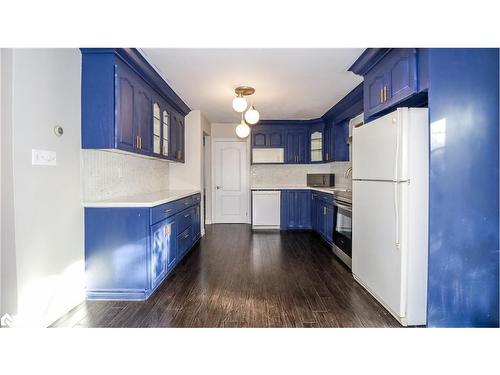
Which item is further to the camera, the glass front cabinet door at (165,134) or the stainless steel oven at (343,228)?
the glass front cabinet door at (165,134)

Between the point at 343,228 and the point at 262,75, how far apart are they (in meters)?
2.27

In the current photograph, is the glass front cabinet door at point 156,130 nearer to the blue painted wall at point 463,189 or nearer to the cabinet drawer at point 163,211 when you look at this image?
the cabinet drawer at point 163,211

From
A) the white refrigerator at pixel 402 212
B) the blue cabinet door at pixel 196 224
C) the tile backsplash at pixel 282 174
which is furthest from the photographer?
→ the tile backsplash at pixel 282 174

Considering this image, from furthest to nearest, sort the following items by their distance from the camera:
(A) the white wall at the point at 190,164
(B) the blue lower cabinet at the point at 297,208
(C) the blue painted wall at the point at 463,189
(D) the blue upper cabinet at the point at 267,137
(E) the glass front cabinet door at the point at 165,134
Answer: (D) the blue upper cabinet at the point at 267,137 → (B) the blue lower cabinet at the point at 297,208 → (A) the white wall at the point at 190,164 → (E) the glass front cabinet door at the point at 165,134 → (C) the blue painted wall at the point at 463,189

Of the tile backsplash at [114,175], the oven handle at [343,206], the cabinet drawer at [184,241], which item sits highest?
the tile backsplash at [114,175]

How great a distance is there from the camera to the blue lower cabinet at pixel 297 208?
5.85 metres

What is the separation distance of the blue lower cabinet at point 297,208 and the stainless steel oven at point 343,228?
1.70 metres

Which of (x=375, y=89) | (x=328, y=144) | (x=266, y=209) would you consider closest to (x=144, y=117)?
(x=375, y=89)

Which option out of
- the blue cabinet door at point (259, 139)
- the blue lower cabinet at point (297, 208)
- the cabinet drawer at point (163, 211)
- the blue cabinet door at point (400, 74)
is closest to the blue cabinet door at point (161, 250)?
the cabinet drawer at point (163, 211)

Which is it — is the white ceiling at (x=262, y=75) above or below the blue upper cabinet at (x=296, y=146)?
above

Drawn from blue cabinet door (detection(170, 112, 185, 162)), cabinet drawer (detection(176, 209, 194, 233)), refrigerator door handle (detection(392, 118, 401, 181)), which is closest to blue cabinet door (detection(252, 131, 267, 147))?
blue cabinet door (detection(170, 112, 185, 162))

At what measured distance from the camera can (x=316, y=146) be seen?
240 inches

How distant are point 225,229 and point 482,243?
4556 millimetres

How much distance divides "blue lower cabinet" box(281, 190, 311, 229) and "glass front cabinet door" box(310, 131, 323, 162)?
838 mm
